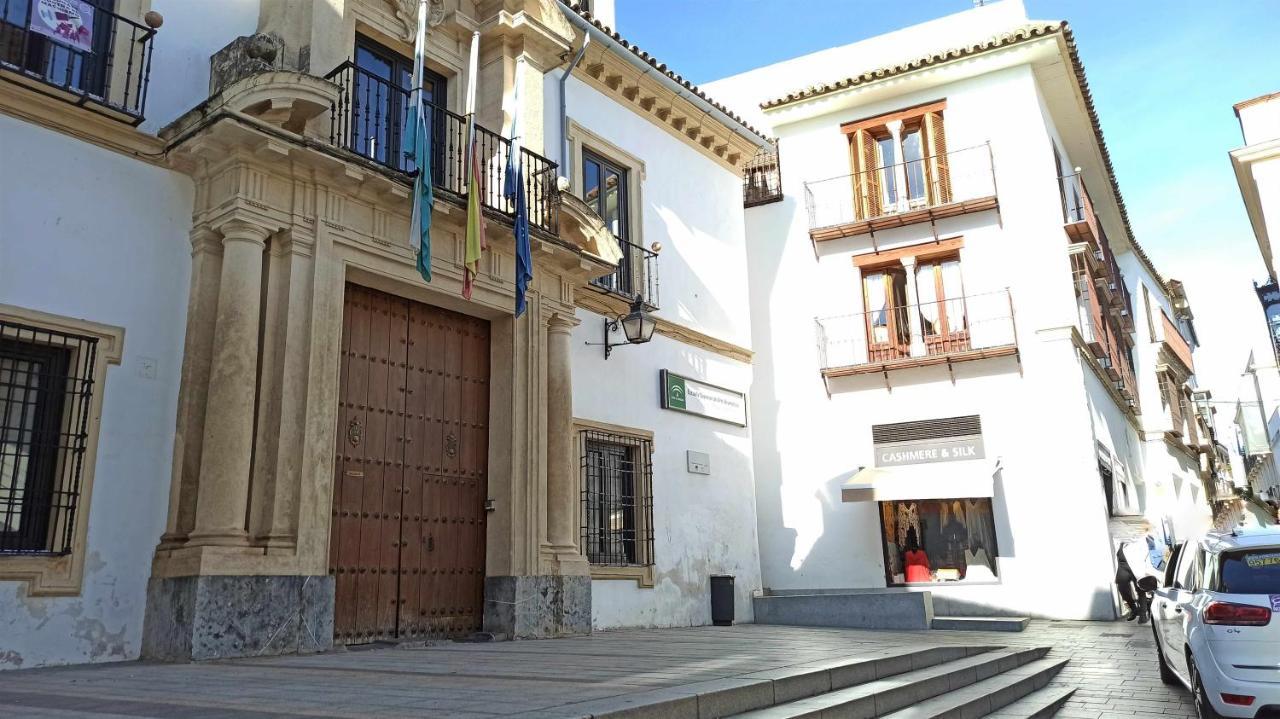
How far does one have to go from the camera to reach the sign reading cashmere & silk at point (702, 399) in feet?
44.2

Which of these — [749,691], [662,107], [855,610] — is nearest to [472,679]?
[749,691]

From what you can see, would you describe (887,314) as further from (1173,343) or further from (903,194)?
(1173,343)

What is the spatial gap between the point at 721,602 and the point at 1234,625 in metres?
8.25

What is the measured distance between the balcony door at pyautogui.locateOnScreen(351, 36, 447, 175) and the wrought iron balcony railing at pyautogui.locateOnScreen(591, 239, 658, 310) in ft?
11.8

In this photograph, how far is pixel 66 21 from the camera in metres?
7.49

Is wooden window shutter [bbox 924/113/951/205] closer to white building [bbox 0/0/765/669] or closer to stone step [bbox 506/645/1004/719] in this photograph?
white building [bbox 0/0/765/669]

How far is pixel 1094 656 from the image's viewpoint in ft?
33.6

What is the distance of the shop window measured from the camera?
15992mm

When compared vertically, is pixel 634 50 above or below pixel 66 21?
above

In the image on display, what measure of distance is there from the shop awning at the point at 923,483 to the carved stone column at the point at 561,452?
6.59 m

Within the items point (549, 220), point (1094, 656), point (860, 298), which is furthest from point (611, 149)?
point (1094, 656)

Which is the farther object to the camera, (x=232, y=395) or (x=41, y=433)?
(x=232, y=395)

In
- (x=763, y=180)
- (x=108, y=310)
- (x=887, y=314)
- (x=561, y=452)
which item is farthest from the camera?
(x=763, y=180)

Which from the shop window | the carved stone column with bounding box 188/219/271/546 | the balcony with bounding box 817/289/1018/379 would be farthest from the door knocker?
the shop window
